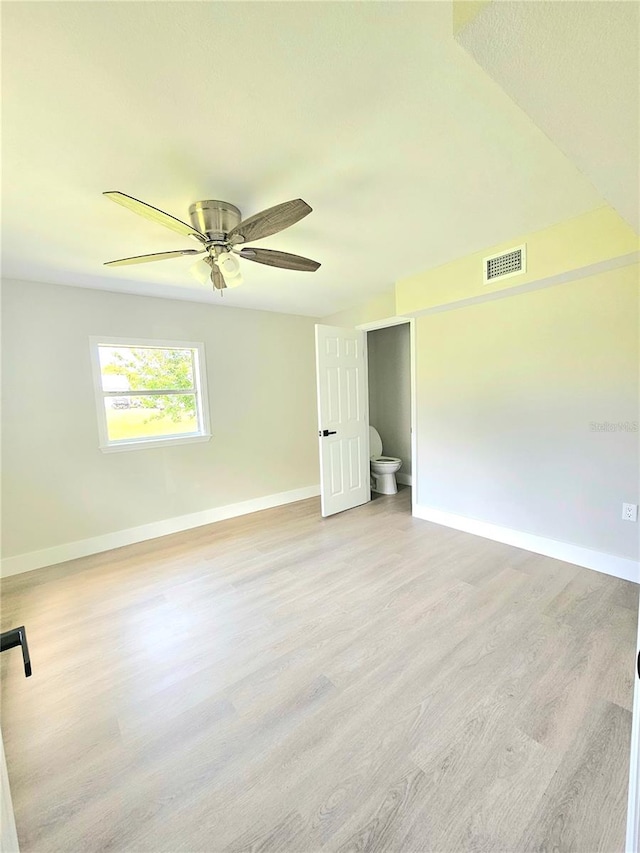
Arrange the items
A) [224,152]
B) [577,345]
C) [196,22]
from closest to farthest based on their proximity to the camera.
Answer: [196,22], [224,152], [577,345]

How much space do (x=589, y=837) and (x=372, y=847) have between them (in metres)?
0.67

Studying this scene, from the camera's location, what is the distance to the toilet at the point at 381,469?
15.0ft

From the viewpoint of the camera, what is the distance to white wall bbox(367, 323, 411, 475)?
5.02m

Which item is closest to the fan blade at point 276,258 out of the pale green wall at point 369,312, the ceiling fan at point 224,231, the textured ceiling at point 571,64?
the ceiling fan at point 224,231

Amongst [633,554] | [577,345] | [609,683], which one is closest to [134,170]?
[577,345]

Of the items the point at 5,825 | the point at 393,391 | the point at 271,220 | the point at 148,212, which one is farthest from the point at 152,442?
the point at 393,391

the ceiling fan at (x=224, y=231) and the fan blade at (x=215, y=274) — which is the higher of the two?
the ceiling fan at (x=224, y=231)

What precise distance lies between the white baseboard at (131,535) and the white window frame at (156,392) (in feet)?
2.74

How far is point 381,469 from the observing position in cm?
457

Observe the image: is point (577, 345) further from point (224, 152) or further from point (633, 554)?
point (224, 152)

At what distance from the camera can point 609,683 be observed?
159 cm

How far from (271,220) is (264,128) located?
0.33 meters

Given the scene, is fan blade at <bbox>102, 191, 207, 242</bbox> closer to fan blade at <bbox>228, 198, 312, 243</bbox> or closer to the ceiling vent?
fan blade at <bbox>228, 198, 312, 243</bbox>

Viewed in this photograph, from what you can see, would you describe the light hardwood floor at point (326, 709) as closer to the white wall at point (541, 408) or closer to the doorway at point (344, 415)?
the white wall at point (541, 408)
